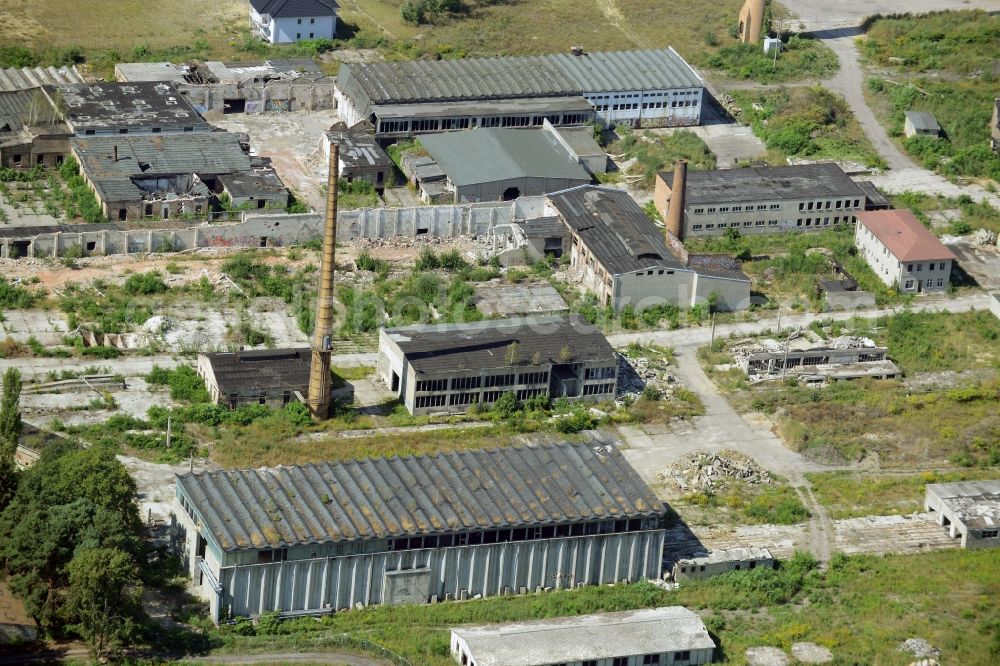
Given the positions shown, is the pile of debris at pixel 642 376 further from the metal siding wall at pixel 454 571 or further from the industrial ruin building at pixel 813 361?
the metal siding wall at pixel 454 571

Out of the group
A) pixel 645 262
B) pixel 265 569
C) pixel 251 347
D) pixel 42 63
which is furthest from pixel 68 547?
pixel 42 63

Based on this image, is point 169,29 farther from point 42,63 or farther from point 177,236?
point 177,236

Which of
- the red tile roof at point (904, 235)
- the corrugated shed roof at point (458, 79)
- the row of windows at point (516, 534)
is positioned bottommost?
the row of windows at point (516, 534)

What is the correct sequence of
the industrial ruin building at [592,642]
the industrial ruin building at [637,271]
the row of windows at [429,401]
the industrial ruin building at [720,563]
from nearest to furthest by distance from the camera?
1. the industrial ruin building at [592,642]
2. the industrial ruin building at [720,563]
3. the row of windows at [429,401]
4. the industrial ruin building at [637,271]

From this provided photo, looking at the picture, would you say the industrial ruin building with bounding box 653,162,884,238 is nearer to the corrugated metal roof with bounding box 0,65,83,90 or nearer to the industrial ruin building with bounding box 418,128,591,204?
the industrial ruin building with bounding box 418,128,591,204

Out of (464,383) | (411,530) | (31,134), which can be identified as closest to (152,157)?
(31,134)

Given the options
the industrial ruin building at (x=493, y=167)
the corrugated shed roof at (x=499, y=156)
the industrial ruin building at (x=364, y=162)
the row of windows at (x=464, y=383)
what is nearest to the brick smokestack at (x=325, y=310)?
the row of windows at (x=464, y=383)

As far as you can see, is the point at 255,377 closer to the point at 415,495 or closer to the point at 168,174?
the point at 415,495
